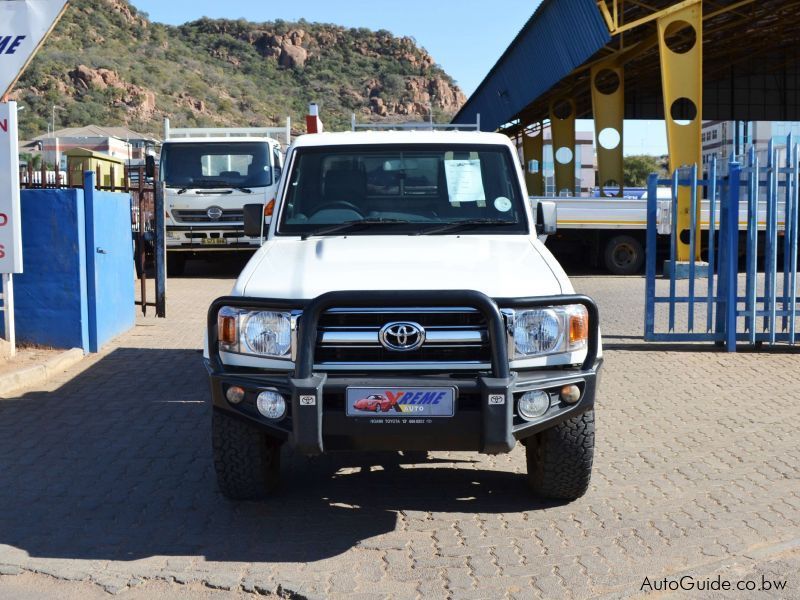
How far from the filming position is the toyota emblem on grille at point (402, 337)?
4789mm

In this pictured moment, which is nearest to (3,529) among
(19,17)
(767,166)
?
(19,17)

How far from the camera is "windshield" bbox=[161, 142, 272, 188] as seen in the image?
1836cm

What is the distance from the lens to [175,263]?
1970cm

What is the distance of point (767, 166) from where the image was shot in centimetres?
1039

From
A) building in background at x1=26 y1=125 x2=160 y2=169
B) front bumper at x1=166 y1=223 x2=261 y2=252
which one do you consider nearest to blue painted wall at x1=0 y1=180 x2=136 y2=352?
front bumper at x1=166 y1=223 x2=261 y2=252

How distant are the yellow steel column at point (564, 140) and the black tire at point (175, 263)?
20185 mm

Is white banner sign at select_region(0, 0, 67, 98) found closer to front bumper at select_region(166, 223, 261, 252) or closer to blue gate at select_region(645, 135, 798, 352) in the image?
blue gate at select_region(645, 135, 798, 352)

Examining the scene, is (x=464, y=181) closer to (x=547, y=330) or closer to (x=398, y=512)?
(x=547, y=330)

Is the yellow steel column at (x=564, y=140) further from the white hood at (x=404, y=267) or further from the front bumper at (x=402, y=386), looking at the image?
the front bumper at (x=402, y=386)

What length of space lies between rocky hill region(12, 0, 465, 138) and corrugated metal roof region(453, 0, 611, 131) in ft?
127

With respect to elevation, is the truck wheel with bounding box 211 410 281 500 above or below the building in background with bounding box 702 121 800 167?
below

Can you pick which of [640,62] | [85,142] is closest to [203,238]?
[640,62]

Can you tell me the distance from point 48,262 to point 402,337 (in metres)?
6.06

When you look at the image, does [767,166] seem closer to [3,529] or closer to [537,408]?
[537,408]
